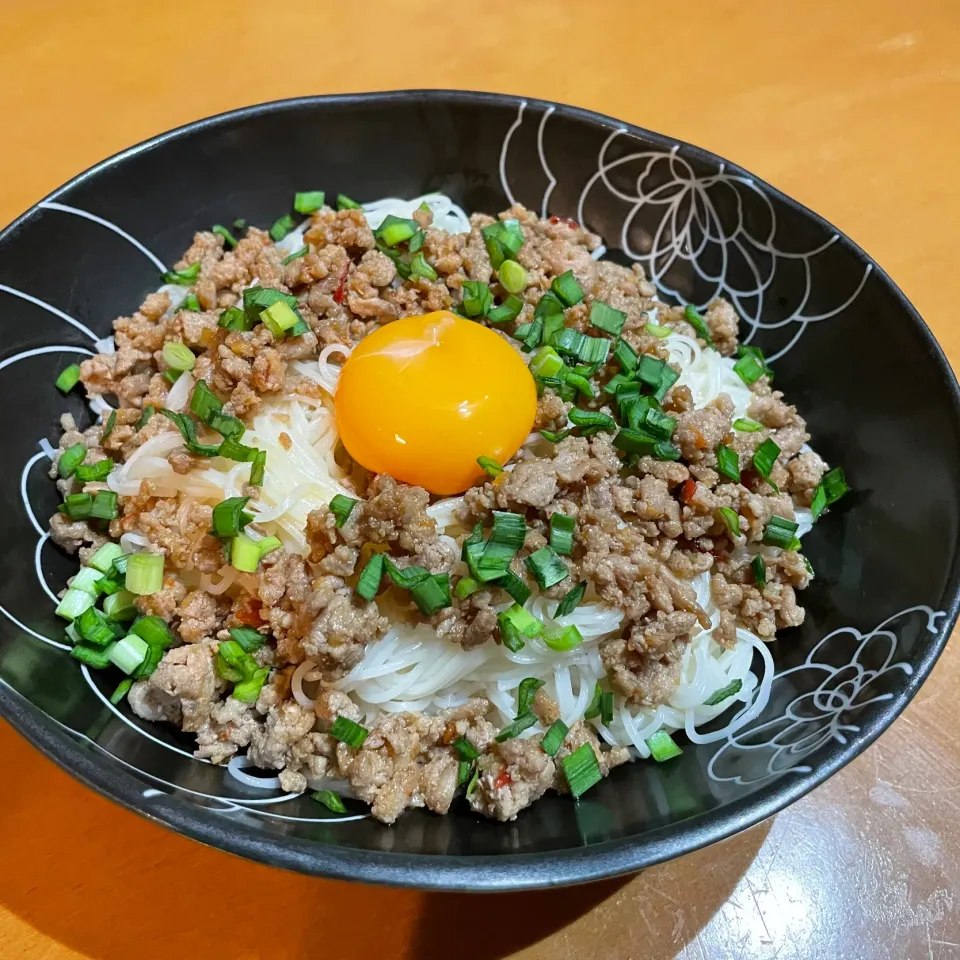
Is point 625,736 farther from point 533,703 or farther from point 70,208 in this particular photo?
point 70,208

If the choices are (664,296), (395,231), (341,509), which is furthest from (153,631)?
(664,296)

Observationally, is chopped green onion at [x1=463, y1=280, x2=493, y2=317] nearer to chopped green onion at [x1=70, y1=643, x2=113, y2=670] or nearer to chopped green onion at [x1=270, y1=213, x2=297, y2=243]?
chopped green onion at [x1=270, y1=213, x2=297, y2=243]

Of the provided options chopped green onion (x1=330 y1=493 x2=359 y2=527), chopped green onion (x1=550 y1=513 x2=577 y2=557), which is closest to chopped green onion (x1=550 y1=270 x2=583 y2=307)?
chopped green onion (x1=550 y1=513 x2=577 y2=557)

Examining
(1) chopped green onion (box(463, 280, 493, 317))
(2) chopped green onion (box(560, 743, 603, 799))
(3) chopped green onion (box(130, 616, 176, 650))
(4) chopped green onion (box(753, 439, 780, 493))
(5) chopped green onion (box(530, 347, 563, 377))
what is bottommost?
(2) chopped green onion (box(560, 743, 603, 799))

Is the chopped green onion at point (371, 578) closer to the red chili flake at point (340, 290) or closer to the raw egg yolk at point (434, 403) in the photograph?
the raw egg yolk at point (434, 403)

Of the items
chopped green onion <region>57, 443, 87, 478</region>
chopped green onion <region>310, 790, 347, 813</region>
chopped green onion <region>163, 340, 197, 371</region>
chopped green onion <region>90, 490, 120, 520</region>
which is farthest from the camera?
chopped green onion <region>163, 340, 197, 371</region>

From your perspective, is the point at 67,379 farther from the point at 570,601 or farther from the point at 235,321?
the point at 570,601
